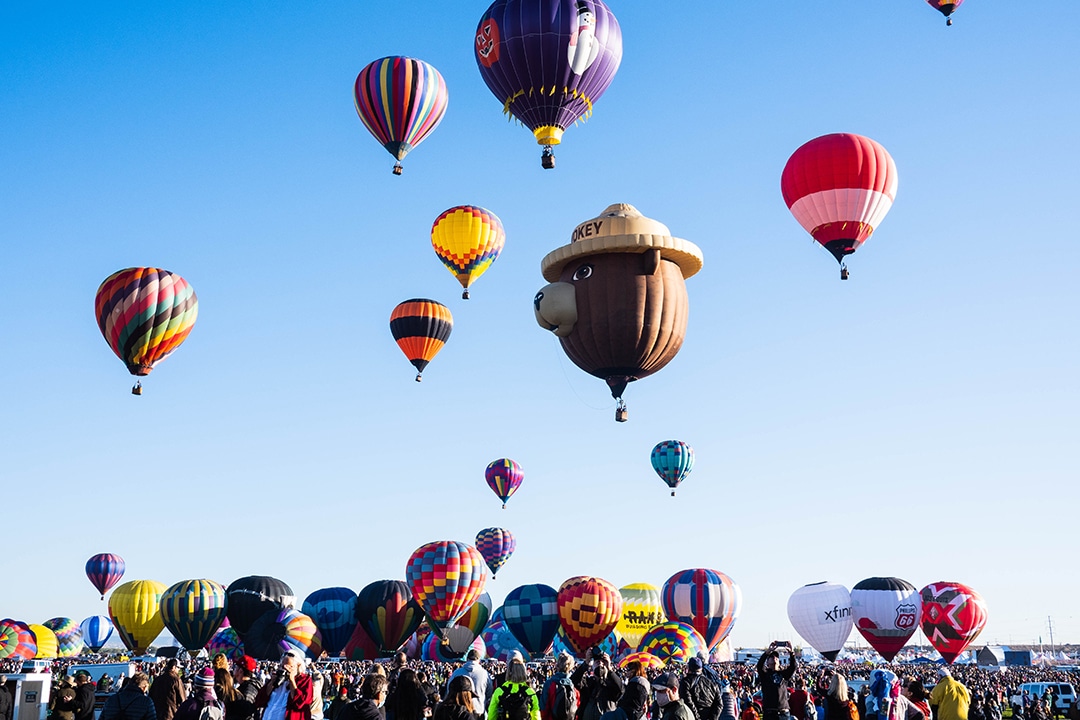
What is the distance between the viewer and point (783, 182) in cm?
2077

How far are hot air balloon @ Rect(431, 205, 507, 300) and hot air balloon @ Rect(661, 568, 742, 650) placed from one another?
14.0m

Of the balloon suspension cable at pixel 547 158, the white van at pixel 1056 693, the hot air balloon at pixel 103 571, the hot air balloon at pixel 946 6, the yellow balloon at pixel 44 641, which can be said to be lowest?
the white van at pixel 1056 693

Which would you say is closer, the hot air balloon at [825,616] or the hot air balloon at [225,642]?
the hot air balloon at [225,642]

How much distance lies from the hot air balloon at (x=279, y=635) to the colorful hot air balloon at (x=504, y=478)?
14.7m

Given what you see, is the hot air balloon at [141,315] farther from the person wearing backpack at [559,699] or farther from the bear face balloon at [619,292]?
the person wearing backpack at [559,699]

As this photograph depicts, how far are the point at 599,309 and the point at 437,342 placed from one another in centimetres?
1532

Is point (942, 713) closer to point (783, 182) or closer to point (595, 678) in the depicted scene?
point (595, 678)

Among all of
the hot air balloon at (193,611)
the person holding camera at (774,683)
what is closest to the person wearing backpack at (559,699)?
the person holding camera at (774,683)

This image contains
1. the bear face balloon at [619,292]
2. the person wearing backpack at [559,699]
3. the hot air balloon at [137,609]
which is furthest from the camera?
the hot air balloon at [137,609]

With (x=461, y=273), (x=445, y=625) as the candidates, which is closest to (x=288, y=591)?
(x=445, y=625)

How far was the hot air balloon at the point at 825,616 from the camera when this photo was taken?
124ft

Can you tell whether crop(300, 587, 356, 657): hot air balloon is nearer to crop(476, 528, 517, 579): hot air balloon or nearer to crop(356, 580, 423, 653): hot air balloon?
crop(356, 580, 423, 653): hot air balloon

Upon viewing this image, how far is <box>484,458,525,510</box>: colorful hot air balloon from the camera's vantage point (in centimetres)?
4506

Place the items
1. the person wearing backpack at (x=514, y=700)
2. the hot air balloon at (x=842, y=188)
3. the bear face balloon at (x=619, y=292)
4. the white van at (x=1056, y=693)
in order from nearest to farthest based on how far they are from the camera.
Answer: the person wearing backpack at (x=514, y=700)
the bear face balloon at (x=619, y=292)
the hot air balloon at (x=842, y=188)
the white van at (x=1056, y=693)
